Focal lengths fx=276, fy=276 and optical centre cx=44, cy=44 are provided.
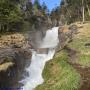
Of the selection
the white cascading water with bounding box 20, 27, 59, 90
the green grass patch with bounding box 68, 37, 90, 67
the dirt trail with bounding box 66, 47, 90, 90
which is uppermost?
the green grass patch with bounding box 68, 37, 90, 67

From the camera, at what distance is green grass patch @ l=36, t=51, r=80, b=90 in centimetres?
2316

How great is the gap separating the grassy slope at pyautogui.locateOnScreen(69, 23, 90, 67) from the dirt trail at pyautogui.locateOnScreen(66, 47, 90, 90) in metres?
0.61

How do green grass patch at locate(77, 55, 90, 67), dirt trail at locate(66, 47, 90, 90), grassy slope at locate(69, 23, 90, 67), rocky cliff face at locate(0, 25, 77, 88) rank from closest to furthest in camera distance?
dirt trail at locate(66, 47, 90, 90) → green grass patch at locate(77, 55, 90, 67) → grassy slope at locate(69, 23, 90, 67) → rocky cliff face at locate(0, 25, 77, 88)

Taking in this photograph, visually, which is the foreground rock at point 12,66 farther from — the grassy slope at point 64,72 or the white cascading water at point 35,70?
the grassy slope at point 64,72

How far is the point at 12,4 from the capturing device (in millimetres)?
50688

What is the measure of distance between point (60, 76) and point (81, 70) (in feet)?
6.97

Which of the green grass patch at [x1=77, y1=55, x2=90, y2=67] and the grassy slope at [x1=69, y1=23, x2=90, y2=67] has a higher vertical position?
the grassy slope at [x1=69, y1=23, x2=90, y2=67]

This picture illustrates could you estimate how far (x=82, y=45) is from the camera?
34844 millimetres

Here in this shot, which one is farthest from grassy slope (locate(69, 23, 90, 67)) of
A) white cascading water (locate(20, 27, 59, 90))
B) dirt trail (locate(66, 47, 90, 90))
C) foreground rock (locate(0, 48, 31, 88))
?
foreground rock (locate(0, 48, 31, 88))

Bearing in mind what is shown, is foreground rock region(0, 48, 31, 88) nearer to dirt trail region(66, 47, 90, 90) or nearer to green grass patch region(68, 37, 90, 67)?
dirt trail region(66, 47, 90, 90)

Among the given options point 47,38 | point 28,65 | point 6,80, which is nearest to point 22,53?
point 28,65

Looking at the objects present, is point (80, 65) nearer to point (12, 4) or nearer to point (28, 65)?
point (28, 65)

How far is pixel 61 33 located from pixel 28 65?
19.4 m

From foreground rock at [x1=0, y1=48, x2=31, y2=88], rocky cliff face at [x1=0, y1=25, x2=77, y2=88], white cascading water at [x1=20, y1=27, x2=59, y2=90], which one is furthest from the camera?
rocky cliff face at [x1=0, y1=25, x2=77, y2=88]
